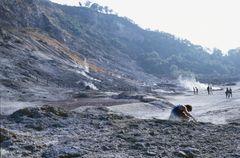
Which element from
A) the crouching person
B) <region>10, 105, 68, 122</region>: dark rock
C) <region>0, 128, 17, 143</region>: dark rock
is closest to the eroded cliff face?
<region>10, 105, 68, 122</region>: dark rock

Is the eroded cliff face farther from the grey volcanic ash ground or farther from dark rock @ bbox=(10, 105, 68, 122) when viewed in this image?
the grey volcanic ash ground

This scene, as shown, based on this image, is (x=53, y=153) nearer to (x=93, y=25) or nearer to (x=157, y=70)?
(x=157, y=70)

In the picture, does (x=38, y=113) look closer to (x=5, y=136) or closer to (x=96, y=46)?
(x=5, y=136)

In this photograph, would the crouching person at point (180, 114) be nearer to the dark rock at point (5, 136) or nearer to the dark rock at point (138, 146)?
the dark rock at point (138, 146)

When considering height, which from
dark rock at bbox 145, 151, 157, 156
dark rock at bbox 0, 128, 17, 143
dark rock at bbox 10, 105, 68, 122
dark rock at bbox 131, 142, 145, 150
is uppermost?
dark rock at bbox 10, 105, 68, 122

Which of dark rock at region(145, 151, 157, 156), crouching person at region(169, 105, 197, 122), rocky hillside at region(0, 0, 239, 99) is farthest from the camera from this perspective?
rocky hillside at region(0, 0, 239, 99)

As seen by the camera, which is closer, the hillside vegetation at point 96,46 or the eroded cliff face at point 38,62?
the eroded cliff face at point 38,62

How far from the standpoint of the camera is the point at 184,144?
1598cm

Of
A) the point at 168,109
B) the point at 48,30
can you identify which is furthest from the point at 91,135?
the point at 48,30

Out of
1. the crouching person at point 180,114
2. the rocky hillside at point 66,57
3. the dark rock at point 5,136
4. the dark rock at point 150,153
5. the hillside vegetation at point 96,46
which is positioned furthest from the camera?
the hillside vegetation at point 96,46

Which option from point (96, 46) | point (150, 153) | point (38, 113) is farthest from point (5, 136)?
point (96, 46)

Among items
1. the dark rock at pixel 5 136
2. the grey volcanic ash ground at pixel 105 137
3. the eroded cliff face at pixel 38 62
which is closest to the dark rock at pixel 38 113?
the grey volcanic ash ground at pixel 105 137

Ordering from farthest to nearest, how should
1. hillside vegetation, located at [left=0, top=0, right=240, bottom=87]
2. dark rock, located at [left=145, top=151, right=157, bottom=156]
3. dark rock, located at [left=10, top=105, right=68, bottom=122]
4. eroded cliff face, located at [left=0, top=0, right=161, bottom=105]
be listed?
hillside vegetation, located at [left=0, top=0, right=240, bottom=87], eroded cliff face, located at [left=0, top=0, right=161, bottom=105], dark rock, located at [left=10, top=105, right=68, bottom=122], dark rock, located at [left=145, top=151, right=157, bottom=156]

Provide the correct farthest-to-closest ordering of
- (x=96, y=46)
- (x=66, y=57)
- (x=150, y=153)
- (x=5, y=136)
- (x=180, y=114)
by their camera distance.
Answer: (x=96, y=46) < (x=66, y=57) < (x=180, y=114) < (x=5, y=136) < (x=150, y=153)
